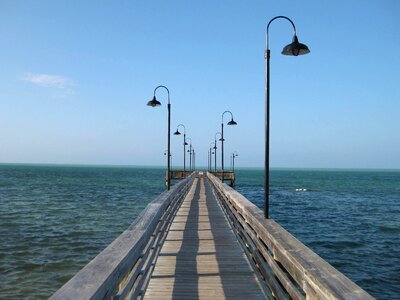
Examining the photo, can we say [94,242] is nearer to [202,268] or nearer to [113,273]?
[202,268]

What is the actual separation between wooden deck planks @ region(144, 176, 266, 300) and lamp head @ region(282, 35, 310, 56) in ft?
15.9

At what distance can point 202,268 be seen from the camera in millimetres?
7738

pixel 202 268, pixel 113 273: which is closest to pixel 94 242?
pixel 202 268

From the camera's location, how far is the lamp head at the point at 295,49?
9000 millimetres

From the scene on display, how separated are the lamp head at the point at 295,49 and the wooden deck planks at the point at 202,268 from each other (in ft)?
15.9

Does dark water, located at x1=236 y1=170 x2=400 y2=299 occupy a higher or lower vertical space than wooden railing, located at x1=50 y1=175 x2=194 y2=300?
lower

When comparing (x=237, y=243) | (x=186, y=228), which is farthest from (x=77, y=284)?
(x=186, y=228)

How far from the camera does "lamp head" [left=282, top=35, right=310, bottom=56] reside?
9000 millimetres

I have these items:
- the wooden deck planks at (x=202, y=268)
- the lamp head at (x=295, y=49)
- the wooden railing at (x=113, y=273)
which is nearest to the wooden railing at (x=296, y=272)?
the wooden deck planks at (x=202, y=268)

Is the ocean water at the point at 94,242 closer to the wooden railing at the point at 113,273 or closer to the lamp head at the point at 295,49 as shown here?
the wooden railing at the point at 113,273

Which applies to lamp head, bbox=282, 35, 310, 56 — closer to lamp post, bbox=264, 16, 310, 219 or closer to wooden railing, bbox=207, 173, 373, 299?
lamp post, bbox=264, 16, 310, 219

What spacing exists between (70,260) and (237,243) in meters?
9.10

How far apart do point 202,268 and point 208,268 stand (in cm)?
12

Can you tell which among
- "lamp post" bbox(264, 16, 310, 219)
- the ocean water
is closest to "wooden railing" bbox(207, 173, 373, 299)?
"lamp post" bbox(264, 16, 310, 219)
